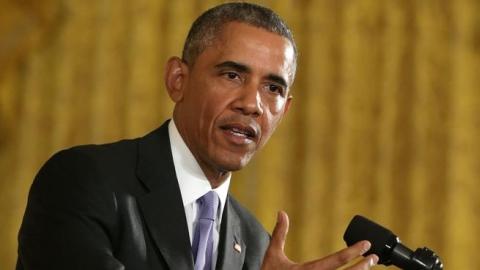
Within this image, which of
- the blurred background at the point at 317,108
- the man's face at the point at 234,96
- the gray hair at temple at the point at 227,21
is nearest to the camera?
the man's face at the point at 234,96

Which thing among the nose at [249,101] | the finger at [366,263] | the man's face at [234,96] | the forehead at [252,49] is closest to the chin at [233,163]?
the man's face at [234,96]

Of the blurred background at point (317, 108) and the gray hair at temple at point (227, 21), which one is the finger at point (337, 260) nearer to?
the gray hair at temple at point (227, 21)

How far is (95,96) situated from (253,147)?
173 centimetres

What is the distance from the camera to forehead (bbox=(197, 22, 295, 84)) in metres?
2.07

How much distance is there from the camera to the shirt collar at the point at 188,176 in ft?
6.73

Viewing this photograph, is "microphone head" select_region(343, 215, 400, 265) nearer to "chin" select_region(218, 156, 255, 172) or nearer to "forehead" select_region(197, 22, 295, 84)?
"chin" select_region(218, 156, 255, 172)

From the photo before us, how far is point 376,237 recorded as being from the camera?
5.80 feet

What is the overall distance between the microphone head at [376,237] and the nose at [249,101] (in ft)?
1.18

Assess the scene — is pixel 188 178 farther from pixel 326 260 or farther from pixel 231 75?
pixel 326 260

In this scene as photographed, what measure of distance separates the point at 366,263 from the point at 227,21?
0.77 m

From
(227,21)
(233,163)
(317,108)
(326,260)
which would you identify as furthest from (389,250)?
Answer: (317,108)

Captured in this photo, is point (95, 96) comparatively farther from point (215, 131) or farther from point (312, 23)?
point (215, 131)

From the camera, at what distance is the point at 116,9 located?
3695 mm

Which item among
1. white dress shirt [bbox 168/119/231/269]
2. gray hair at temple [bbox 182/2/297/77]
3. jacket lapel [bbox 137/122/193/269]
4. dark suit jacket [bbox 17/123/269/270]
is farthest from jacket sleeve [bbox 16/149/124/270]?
gray hair at temple [bbox 182/2/297/77]
